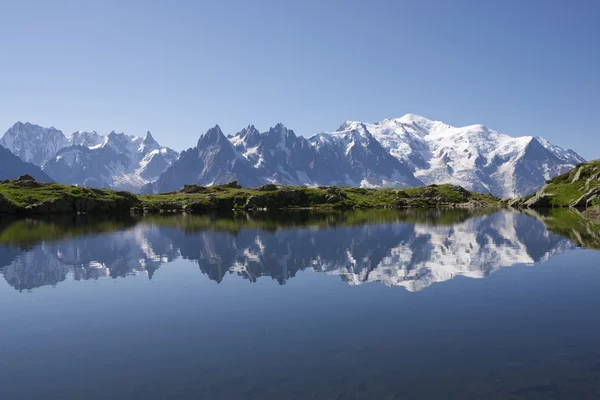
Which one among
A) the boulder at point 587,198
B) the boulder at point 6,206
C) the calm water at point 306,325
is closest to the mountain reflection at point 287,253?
the calm water at point 306,325

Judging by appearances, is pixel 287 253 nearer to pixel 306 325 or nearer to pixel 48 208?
pixel 306 325

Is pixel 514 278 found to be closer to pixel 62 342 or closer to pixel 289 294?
pixel 289 294

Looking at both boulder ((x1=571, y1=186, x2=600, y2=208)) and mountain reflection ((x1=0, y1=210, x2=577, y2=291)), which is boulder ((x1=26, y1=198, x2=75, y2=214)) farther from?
boulder ((x1=571, y1=186, x2=600, y2=208))

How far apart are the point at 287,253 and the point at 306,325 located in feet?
126

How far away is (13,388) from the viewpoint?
74.1 ft

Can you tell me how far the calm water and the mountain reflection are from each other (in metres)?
0.55

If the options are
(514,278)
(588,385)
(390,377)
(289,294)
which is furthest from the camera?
(514,278)

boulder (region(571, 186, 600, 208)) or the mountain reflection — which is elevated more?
boulder (region(571, 186, 600, 208))

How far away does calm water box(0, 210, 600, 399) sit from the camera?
22.1 metres

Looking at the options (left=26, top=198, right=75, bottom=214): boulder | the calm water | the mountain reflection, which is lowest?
the calm water

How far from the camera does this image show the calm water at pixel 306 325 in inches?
872

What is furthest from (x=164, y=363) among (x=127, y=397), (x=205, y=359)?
(x=127, y=397)

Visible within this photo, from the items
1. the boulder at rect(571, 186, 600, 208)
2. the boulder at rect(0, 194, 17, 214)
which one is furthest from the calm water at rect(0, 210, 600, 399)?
the boulder at rect(0, 194, 17, 214)

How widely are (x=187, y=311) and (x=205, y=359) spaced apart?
1233cm
